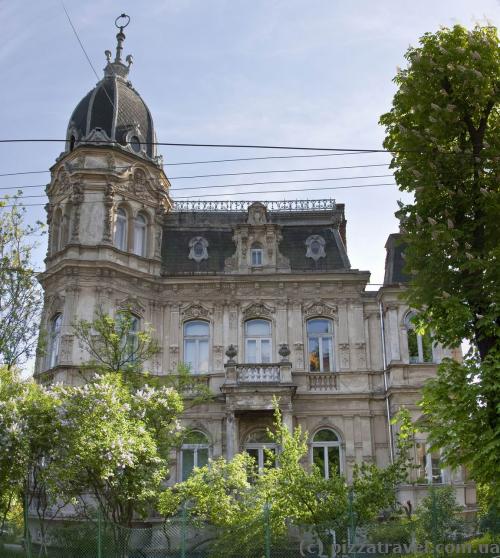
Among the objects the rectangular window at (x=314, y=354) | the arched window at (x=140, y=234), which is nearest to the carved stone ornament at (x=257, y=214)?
the arched window at (x=140, y=234)

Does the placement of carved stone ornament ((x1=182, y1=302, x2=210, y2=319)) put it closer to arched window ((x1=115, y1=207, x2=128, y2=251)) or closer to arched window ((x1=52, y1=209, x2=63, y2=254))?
arched window ((x1=115, y1=207, x2=128, y2=251))

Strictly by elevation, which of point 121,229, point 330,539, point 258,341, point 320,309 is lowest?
point 330,539

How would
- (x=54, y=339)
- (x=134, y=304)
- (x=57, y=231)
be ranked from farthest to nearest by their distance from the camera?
1. (x=57, y=231)
2. (x=134, y=304)
3. (x=54, y=339)

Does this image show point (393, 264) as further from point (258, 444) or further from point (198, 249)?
point (258, 444)

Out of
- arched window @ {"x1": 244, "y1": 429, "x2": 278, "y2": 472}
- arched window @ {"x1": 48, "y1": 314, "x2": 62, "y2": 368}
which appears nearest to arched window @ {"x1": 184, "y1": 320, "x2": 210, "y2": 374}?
arched window @ {"x1": 244, "y1": 429, "x2": 278, "y2": 472}

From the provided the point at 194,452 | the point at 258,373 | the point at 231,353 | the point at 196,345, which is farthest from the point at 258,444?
the point at 196,345

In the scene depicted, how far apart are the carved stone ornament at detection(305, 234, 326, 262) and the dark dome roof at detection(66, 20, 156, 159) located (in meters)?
7.49

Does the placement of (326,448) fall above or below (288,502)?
above

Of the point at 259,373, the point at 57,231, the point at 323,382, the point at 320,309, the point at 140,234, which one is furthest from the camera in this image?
the point at 140,234

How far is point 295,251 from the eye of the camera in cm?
2848

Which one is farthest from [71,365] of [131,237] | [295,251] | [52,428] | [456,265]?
[456,265]

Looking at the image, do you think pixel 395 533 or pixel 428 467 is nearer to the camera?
pixel 395 533

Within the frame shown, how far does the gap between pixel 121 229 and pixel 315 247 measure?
26.1ft

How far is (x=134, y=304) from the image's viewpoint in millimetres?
26359
